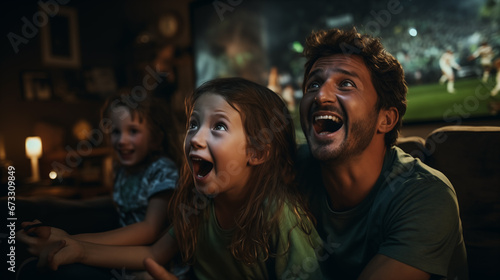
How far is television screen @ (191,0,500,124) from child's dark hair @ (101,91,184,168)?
4.08 feet

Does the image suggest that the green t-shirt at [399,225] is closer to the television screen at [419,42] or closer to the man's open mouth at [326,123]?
the man's open mouth at [326,123]

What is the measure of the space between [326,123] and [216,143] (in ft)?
1.05

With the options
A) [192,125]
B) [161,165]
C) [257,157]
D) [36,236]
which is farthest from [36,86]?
[257,157]

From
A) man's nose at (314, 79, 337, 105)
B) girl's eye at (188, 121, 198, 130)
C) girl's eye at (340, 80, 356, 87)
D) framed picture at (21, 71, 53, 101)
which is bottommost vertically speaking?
girl's eye at (188, 121, 198, 130)

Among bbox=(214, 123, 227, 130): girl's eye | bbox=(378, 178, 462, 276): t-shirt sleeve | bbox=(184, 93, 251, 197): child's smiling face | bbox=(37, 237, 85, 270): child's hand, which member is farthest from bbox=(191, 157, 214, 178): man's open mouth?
bbox=(378, 178, 462, 276): t-shirt sleeve

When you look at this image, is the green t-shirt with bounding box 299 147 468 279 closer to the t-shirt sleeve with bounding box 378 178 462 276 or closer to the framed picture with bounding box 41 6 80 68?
the t-shirt sleeve with bounding box 378 178 462 276

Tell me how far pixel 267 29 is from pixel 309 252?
123 inches

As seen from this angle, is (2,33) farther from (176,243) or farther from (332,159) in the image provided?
(332,159)

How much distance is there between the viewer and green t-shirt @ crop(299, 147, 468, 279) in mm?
825

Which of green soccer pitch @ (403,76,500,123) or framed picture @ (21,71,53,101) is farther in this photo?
framed picture @ (21,71,53,101)

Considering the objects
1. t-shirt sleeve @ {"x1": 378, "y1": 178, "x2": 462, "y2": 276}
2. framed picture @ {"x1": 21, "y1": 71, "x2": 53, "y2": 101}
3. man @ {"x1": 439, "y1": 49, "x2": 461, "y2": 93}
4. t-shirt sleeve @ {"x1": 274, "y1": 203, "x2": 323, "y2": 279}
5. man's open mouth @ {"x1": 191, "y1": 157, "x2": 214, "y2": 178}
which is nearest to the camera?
t-shirt sleeve @ {"x1": 378, "y1": 178, "x2": 462, "y2": 276}

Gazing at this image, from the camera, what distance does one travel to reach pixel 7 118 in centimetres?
398

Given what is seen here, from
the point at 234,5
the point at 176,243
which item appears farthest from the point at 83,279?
the point at 234,5

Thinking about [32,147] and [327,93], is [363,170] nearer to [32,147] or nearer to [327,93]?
[327,93]
